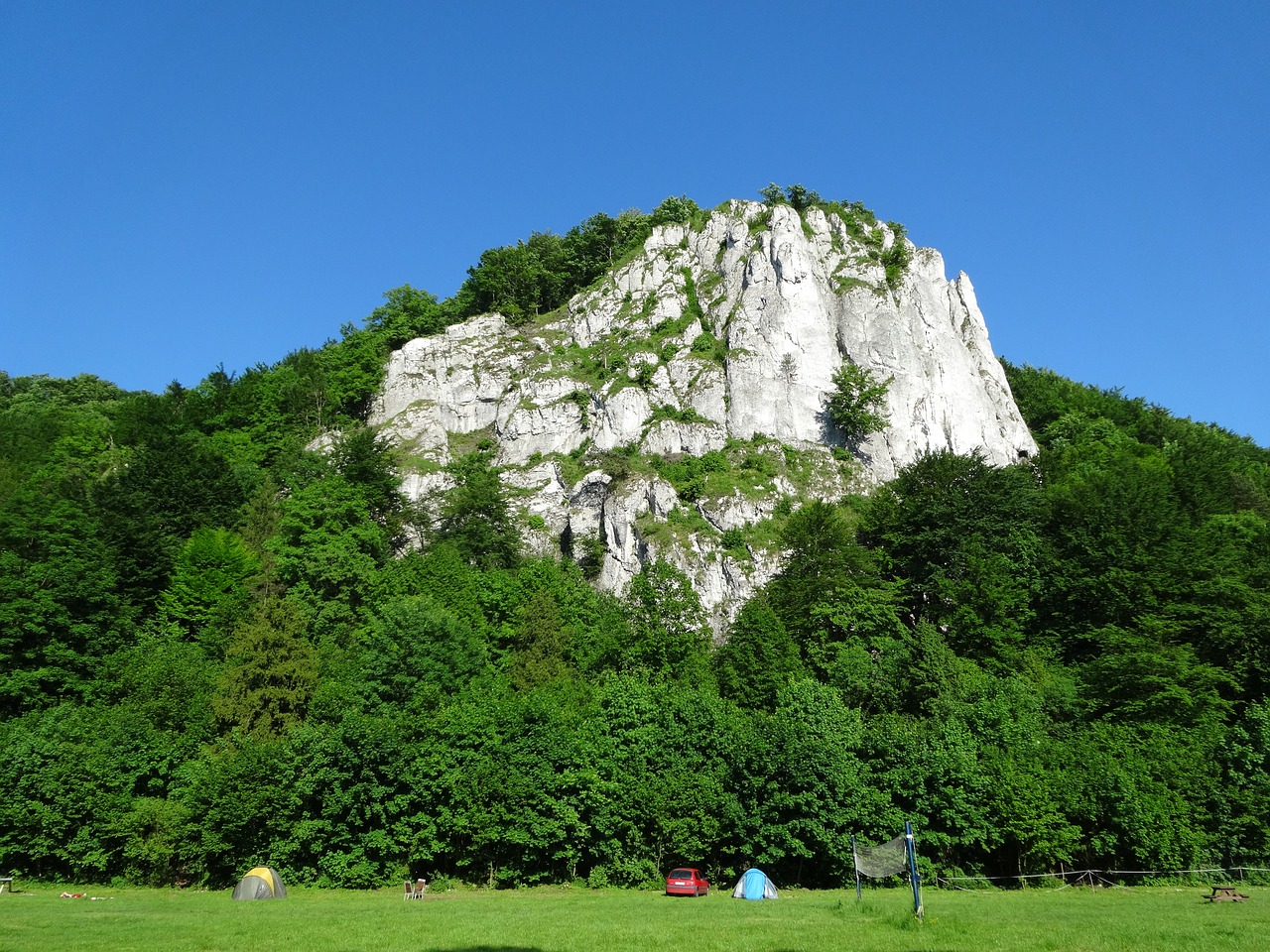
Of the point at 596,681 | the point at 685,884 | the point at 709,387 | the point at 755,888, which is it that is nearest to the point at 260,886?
the point at 685,884

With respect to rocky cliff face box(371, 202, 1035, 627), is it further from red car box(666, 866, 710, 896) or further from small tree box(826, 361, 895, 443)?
red car box(666, 866, 710, 896)

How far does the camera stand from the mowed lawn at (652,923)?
1683 centimetres

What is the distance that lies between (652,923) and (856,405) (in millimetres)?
52081

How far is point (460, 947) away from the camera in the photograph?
17.2 m

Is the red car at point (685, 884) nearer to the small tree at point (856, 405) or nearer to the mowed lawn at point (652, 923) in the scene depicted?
the mowed lawn at point (652, 923)

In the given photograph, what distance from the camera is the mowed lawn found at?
1683 centimetres

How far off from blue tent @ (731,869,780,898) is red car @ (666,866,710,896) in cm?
178

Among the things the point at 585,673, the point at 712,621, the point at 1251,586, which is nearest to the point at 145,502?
the point at 585,673

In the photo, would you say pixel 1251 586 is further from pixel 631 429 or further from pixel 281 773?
pixel 281 773

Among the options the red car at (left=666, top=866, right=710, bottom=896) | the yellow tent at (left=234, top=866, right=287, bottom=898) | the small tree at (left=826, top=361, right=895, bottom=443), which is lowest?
the yellow tent at (left=234, top=866, right=287, bottom=898)

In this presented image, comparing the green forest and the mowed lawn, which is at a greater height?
the green forest

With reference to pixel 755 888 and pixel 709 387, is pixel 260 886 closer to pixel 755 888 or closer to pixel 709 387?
pixel 755 888

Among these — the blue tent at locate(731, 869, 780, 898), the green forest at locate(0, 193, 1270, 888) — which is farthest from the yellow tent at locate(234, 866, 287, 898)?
the blue tent at locate(731, 869, 780, 898)

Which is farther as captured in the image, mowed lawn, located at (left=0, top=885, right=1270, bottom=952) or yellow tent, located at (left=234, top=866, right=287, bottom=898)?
yellow tent, located at (left=234, top=866, right=287, bottom=898)
